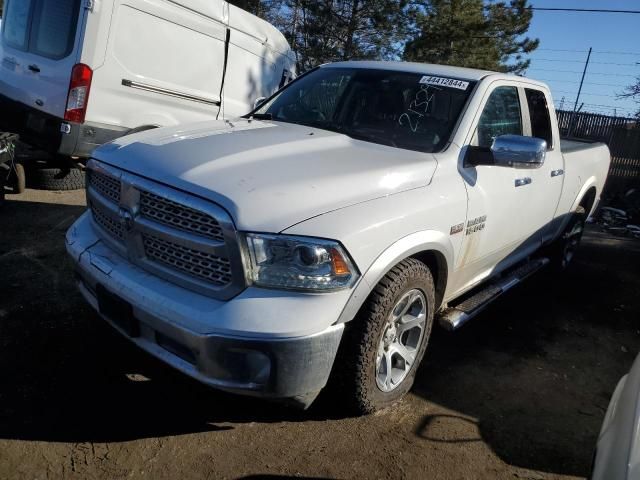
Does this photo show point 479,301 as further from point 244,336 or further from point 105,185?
point 105,185

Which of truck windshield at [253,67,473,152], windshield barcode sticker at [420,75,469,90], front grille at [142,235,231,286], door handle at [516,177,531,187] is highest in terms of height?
windshield barcode sticker at [420,75,469,90]

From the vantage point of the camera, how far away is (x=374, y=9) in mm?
17781

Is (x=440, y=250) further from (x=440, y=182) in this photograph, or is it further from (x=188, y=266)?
(x=188, y=266)

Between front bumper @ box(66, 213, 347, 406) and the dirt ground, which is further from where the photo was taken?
the dirt ground

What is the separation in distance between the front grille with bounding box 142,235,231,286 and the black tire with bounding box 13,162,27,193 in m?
4.28

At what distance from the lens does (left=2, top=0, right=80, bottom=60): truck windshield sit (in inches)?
219

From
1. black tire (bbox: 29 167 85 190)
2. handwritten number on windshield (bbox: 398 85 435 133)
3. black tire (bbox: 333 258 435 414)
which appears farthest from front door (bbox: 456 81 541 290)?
black tire (bbox: 29 167 85 190)

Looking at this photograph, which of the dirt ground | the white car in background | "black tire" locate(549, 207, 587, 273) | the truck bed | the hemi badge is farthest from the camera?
"black tire" locate(549, 207, 587, 273)

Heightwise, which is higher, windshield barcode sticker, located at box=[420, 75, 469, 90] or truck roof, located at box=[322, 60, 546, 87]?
truck roof, located at box=[322, 60, 546, 87]

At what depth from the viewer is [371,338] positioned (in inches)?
99.0

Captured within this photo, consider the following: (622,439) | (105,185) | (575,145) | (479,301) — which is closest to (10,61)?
(105,185)

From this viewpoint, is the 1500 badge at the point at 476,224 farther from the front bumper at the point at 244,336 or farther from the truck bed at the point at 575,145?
the truck bed at the point at 575,145

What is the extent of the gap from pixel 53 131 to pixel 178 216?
4251mm

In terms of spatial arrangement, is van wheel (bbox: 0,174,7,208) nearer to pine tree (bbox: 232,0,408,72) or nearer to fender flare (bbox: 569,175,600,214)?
fender flare (bbox: 569,175,600,214)
